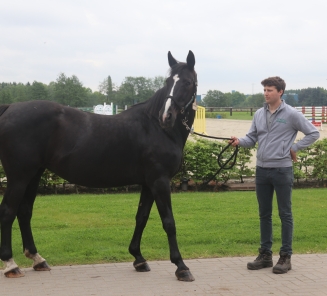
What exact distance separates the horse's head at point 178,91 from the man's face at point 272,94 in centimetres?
88

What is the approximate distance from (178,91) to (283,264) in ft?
7.74

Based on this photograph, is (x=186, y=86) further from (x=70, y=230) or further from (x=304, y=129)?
(x=70, y=230)

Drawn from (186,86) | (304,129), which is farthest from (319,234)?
(186,86)

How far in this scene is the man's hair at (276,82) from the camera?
18.6 feet

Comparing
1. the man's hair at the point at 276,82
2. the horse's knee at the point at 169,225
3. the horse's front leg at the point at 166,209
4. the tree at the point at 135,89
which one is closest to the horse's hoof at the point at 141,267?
the horse's front leg at the point at 166,209

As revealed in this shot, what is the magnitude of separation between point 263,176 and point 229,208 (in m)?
3.49

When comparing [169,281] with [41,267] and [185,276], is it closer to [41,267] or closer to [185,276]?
[185,276]

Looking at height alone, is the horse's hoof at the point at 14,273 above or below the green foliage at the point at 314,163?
below

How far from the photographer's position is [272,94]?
18.6 feet

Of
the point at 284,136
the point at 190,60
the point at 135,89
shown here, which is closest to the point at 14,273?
the point at 190,60

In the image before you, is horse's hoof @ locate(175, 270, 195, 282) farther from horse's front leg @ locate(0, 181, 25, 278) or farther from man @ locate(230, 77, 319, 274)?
horse's front leg @ locate(0, 181, 25, 278)

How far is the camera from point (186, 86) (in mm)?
5348

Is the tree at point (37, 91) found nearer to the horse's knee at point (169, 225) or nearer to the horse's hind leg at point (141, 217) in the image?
the horse's hind leg at point (141, 217)

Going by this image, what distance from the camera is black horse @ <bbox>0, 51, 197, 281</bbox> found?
5371mm
